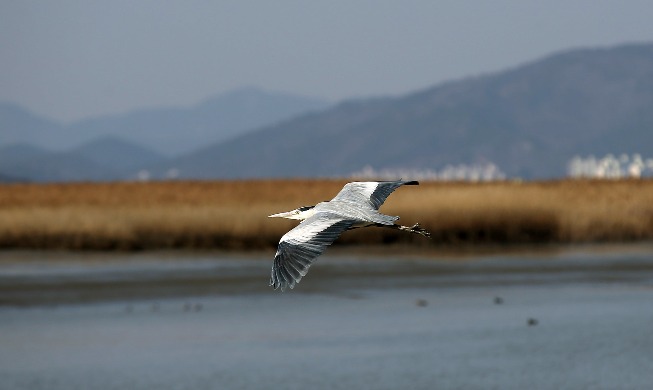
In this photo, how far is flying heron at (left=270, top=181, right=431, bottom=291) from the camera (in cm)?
895

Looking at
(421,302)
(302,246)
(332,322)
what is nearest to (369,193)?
(302,246)

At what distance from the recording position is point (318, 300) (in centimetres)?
2642

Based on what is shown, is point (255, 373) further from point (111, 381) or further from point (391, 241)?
point (391, 241)

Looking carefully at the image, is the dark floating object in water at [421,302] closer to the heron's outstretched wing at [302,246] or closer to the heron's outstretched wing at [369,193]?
the heron's outstretched wing at [369,193]

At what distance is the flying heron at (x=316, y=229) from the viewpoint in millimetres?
8953

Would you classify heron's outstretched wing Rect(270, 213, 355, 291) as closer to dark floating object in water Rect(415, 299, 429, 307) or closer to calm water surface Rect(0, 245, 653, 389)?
calm water surface Rect(0, 245, 653, 389)

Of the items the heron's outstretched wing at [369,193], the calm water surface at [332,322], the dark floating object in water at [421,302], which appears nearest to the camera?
the heron's outstretched wing at [369,193]

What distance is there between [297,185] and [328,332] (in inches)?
942

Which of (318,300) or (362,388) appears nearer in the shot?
(362,388)

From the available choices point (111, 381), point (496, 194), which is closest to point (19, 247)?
point (496, 194)

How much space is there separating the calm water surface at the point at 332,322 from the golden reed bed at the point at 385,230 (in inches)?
38.6

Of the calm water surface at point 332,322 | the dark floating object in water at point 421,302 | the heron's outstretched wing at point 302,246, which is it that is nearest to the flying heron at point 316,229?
the heron's outstretched wing at point 302,246

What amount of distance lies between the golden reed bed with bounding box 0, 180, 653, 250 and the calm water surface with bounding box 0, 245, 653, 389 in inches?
38.6

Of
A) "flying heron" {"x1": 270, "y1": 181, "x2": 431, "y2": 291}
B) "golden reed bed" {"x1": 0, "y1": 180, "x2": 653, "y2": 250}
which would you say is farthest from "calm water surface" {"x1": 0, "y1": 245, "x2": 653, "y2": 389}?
"flying heron" {"x1": 270, "y1": 181, "x2": 431, "y2": 291}
